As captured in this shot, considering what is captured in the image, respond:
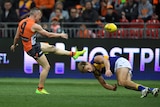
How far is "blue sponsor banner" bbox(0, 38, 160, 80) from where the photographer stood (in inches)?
941

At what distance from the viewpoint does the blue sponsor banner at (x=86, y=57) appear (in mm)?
23891

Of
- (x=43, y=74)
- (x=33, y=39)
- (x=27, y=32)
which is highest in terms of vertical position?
(x=27, y=32)

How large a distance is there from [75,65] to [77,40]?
→ 105 cm

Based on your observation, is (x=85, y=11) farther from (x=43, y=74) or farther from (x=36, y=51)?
(x=43, y=74)

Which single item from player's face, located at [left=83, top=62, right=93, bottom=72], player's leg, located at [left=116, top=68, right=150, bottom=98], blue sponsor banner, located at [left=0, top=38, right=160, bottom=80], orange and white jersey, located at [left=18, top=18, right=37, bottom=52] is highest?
orange and white jersey, located at [left=18, top=18, right=37, bottom=52]

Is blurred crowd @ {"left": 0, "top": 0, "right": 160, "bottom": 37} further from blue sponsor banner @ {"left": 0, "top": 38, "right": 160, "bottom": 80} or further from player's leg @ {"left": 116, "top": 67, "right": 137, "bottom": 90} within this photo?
player's leg @ {"left": 116, "top": 67, "right": 137, "bottom": 90}

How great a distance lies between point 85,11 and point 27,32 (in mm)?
8983

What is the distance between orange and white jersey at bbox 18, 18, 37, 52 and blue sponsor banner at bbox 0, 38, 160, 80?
23.4 feet

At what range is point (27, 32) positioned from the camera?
16.8 meters

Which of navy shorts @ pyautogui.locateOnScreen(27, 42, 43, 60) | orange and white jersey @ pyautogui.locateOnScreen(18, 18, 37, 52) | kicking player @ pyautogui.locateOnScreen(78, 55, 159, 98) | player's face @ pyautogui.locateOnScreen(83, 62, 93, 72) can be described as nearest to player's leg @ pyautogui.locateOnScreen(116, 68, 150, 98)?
kicking player @ pyautogui.locateOnScreen(78, 55, 159, 98)

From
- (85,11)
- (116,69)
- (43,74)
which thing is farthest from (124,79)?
(85,11)

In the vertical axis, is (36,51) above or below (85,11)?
below

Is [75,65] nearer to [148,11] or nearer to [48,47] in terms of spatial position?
[148,11]

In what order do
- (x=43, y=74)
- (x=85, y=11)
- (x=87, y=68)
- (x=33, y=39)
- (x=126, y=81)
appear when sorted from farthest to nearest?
(x=85, y=11) < (x=33, y=39) < (x=43, y=74) < (x=126, y=81) < (x=87, y=68)
